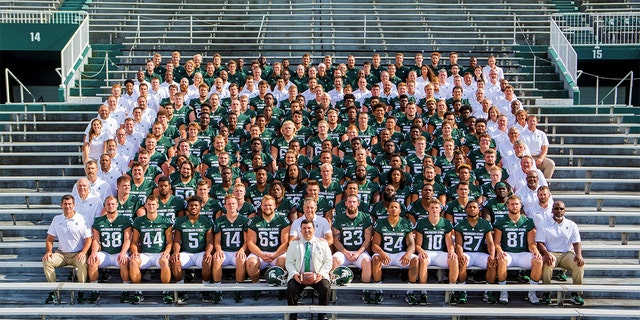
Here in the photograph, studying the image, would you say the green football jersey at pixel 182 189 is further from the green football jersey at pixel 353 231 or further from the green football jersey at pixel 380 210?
the green football jersey at pixel 380 210

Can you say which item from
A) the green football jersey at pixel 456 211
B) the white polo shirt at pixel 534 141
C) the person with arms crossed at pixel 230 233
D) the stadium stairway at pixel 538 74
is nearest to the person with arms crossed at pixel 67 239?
the person with arms crossed at pixel 230 233

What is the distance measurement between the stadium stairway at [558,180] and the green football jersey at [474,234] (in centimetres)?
136

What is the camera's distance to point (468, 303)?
10.2m

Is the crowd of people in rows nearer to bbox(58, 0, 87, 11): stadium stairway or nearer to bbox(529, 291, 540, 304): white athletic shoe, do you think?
bbox(529, 291, 540, 304): white athletic shoe

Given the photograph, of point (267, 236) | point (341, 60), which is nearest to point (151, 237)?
point (267, 236)

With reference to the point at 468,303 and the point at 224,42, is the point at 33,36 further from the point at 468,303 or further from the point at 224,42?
the point at 468,303

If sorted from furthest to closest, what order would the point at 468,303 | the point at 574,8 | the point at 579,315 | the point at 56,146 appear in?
the point at 574,8
the point at 56,146
the point at 468,303
the point at 579,315

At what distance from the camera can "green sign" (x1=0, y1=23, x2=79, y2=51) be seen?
19.8 m

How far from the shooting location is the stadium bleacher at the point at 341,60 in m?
9.94

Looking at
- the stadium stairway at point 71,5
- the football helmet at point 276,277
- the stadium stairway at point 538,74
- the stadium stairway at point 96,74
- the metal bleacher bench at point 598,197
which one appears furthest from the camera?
the stadium stairway at point 71,5

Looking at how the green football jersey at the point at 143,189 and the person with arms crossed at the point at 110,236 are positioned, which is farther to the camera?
the green football jersey at the point at 143,189

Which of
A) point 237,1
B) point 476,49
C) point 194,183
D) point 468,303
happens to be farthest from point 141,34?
point 468,303

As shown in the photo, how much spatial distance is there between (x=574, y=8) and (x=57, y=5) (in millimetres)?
11965

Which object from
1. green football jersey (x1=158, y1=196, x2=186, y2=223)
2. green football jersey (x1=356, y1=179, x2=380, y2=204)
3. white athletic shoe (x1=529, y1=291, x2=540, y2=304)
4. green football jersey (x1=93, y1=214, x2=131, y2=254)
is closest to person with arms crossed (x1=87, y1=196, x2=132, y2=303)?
green football jersey (x1=93, y1=214, x2=131, y2=254)
